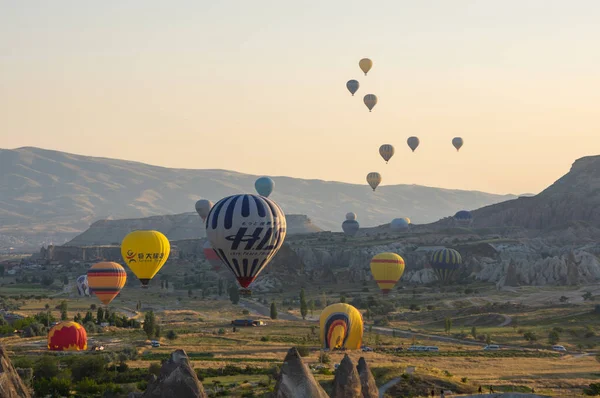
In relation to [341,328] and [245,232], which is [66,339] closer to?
[245,232]

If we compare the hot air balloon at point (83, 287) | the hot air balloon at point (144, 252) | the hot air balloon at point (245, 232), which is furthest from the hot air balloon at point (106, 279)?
the hot air balloon at point (83, 287)

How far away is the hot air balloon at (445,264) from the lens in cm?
17089

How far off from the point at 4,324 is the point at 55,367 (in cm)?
4299

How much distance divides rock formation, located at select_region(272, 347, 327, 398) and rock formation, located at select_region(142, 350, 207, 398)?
3087 millimetres

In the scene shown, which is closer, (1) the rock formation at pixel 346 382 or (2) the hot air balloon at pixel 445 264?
(1) the rock formation at pixel 346 382

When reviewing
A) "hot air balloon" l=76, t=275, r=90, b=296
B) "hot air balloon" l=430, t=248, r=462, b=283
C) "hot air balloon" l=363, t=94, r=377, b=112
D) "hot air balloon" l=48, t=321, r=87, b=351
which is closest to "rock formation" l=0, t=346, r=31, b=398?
"hot air balloon" l=48, t=321, r=87, b=351

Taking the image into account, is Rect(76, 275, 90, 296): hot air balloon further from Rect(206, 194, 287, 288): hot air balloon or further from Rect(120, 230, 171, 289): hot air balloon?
Rect(206, 194, 287, 288): hot air balloon

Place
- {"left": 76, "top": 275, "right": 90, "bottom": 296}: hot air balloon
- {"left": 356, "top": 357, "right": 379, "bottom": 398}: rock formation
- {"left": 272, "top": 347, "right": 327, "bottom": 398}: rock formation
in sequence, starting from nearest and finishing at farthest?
{"left": 272, "top": 347, "right": 327, "bottom": 398}: rock formation → {"left": 356, "top": 357, "right": 379, "bottom": 398}: rock formation → {"left": 76, "top": 275, "right": 90, "bottom": 296}: hot air balloon

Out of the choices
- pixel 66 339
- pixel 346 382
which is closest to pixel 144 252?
pixel 66 339

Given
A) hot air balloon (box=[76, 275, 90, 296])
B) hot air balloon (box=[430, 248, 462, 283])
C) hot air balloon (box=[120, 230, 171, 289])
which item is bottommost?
hot air balloon (box=[76, 275, 90, 296])

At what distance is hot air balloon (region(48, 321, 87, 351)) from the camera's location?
84312mm

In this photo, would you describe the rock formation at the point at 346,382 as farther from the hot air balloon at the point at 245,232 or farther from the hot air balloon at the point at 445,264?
the hot air balloon at the point at 445,264

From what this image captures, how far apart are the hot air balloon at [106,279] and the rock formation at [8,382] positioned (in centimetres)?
8054

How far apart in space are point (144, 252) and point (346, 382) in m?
75.5
